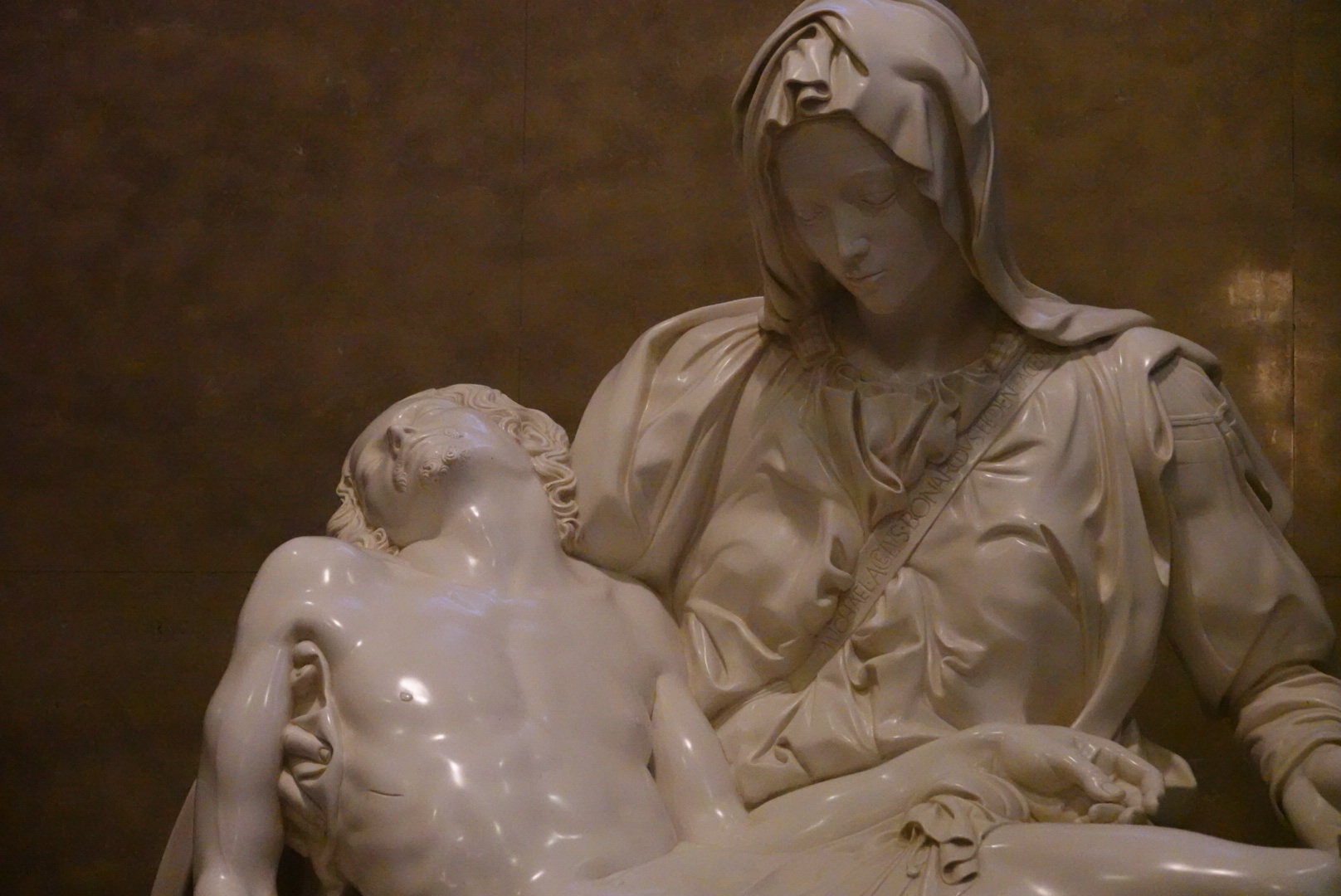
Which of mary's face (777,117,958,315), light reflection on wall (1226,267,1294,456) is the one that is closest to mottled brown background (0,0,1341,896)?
light reflection on wall (1226,267,1294,456)

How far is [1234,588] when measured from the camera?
7.75 ft

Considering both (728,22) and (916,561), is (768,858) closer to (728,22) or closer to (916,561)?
(916,561)

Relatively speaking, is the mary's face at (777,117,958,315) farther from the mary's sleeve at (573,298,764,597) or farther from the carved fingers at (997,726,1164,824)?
the carved fingers at (997,726,1164,824)

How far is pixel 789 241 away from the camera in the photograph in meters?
2.47

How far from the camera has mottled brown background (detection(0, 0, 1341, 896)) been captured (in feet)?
11.4

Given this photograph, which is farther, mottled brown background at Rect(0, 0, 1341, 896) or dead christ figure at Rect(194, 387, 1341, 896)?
mottled brown background at Rect(0, 0, 1341, 896)

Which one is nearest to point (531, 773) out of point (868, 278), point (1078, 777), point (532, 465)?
point (532, 465)

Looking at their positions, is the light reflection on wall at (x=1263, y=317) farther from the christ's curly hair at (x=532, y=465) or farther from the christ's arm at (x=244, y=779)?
the christ's arm at (x=244, y=779)

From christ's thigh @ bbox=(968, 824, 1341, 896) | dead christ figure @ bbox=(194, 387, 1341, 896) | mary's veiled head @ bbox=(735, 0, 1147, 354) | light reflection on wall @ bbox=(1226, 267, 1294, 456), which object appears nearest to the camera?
christ's thigh @ bbox=(968, 824, 1341, 896)

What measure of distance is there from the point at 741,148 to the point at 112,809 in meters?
2.09

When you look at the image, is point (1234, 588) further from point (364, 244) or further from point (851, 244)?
point (364, 244)

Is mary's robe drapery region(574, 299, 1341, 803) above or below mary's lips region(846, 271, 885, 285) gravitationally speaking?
below

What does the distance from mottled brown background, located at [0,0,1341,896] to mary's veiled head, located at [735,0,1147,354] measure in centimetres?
109

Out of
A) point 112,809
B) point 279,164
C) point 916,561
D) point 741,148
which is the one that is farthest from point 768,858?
point 279,164
